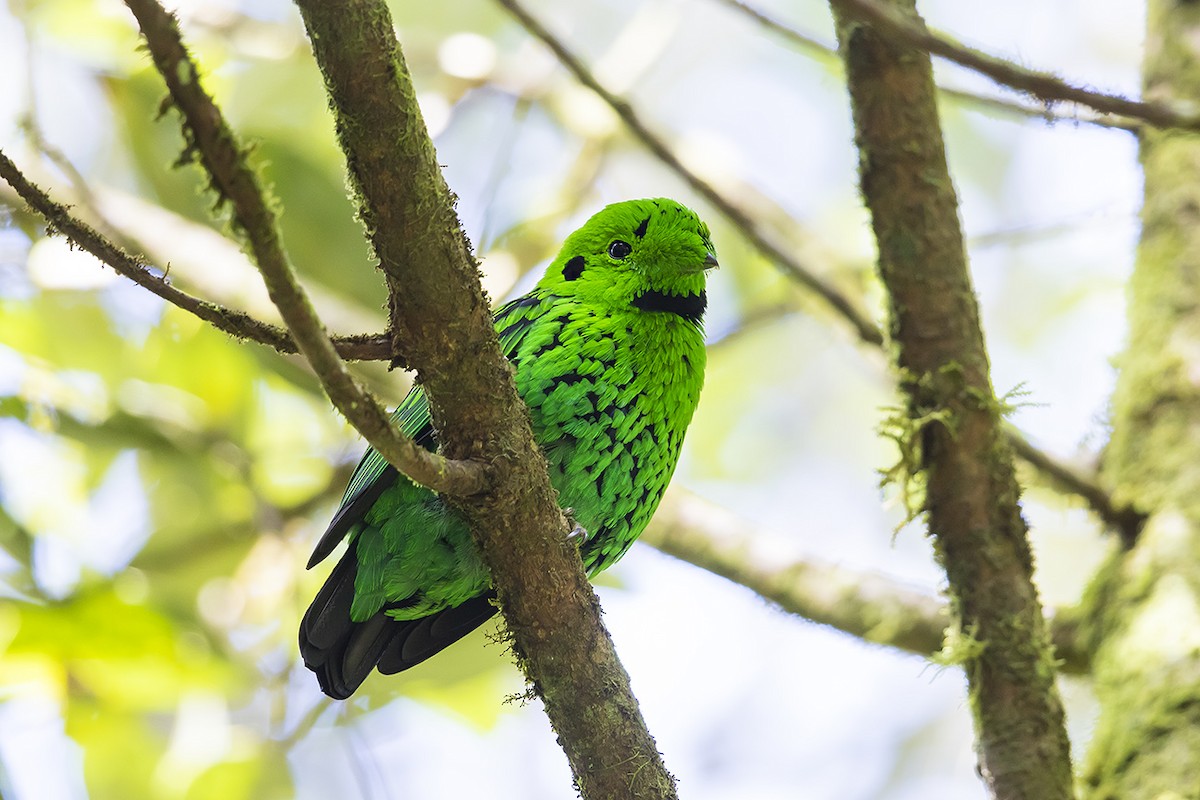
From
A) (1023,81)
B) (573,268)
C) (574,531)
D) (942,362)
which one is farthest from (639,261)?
(1023,81)

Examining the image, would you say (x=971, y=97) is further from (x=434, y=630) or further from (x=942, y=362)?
(x=434, y=630)

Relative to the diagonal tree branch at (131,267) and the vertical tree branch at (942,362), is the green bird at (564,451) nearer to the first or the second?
the vertical tree branch at (942,362)

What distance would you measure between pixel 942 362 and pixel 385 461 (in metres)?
1.78

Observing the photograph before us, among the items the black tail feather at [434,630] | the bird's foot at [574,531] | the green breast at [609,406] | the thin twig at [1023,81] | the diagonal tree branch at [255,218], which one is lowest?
the diagonal tree branch at [255,218]

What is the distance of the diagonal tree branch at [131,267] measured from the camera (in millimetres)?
1901

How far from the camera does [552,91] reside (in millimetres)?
6125

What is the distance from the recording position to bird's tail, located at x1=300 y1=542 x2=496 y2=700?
3354mm

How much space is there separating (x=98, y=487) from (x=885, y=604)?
10.5 ft

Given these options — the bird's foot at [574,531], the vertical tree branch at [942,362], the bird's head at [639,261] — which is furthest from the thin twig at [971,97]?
the bird's foot at [574,531]

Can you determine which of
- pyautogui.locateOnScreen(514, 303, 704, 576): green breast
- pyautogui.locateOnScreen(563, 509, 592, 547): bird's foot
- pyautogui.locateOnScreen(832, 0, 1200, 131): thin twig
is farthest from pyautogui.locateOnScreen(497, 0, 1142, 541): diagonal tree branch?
pyautogui.locateOnScreen(832, 0, 1200, 131): thin twig

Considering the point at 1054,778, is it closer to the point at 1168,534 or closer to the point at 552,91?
the point at 1168,534

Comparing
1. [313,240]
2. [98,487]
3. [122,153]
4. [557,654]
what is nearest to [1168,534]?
[557,654]

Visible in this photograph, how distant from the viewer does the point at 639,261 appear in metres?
3.67

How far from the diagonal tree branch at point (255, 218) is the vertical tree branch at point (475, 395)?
0.94 ft
